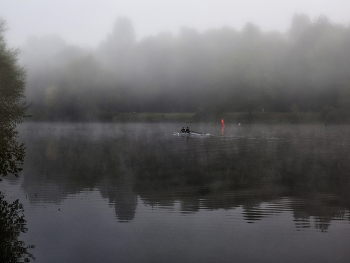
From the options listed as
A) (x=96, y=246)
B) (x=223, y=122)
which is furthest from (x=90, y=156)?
(x=223, y=122)

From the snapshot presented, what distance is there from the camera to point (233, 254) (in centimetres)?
1188

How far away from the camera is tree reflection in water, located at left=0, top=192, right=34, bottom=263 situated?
38.6 feet

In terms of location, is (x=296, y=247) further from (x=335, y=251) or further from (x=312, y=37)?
(x=312, y=37)

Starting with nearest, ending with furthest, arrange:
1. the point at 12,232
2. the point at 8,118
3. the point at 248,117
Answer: the point at 12,232, the point at 8,118, the point at 248,117

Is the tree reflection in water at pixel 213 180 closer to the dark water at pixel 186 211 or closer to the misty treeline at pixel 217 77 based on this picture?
the dark water at pixel 186 211

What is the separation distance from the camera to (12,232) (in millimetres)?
13961

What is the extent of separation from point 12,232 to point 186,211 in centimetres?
705

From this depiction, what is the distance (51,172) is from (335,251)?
22293mm

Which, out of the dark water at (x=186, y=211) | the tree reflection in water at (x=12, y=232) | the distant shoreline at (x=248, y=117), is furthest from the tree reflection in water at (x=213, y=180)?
the distant shoreline at (x=248, y=117)

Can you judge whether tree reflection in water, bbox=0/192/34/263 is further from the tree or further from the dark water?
the tree

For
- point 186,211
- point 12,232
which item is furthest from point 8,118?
point 186,211

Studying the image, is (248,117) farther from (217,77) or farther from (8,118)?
(8,118)

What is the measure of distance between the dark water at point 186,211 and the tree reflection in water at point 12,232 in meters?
0.33

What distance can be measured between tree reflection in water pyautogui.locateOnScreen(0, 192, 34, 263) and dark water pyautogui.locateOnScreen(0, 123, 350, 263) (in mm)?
328
